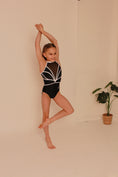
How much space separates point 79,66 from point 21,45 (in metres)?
1.05

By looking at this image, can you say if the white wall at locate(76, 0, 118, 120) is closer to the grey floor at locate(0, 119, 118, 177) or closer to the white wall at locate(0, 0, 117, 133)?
the white wall at locate(0, 0, 117, 133)

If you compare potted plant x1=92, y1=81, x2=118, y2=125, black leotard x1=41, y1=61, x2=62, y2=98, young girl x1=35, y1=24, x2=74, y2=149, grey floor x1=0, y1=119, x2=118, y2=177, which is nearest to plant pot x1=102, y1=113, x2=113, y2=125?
potted plant x1=92, y1=81, x2=118, y2=125

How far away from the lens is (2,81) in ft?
9.44

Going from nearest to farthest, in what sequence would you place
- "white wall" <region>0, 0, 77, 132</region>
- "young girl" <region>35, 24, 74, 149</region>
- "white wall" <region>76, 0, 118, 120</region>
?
1. "young girl" <region>35, 24, 74, 149</region>
2. "white wall" <region>0, 0, 77, 132</region>
3. "white wall" <region>76, 0, 118, 120</region>

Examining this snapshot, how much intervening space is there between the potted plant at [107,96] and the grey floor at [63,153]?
22 centimetres

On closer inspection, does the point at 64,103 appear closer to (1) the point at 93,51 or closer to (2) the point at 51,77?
(2) the point at 51,77

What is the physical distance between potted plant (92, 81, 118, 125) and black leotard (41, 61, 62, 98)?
41.2 inches

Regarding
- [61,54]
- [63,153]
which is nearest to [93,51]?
[61,54]

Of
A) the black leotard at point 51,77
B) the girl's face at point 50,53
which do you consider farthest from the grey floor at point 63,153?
the girl's face at point 50,53

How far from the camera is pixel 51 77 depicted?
246 centimetres

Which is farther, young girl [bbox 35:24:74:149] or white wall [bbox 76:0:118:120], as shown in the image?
white wall [bbox 76:0:118:120]

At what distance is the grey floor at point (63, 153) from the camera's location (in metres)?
2.03

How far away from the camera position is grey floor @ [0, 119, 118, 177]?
2031mm

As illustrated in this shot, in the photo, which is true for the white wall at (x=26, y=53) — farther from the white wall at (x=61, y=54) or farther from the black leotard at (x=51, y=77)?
the black leotard at (x=51, y=77)
